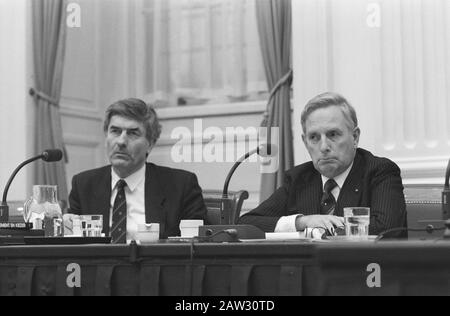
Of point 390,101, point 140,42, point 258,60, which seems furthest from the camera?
point 140,42

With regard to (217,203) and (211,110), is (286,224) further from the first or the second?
(211,110)

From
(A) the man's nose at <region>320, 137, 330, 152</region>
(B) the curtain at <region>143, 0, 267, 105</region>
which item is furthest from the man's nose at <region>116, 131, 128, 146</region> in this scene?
(B) the curtain at <region>143, 0, 267, 105</region>

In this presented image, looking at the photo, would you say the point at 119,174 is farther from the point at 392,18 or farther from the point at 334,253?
the point at 334,253

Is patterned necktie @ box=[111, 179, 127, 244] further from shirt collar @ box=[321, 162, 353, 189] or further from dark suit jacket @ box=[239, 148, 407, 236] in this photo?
shirt collar @ box=[321, 162, 353, 189]

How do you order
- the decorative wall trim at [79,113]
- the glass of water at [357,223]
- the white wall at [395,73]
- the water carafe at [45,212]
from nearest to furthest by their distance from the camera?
the glass of water at [357,223], the water carafe at [45,212], the white wall at [395,73], the decorative wall trim at [79,113]

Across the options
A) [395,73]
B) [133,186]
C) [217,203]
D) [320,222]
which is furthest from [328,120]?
[395,73]

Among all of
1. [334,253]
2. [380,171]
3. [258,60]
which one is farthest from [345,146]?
[258,60]

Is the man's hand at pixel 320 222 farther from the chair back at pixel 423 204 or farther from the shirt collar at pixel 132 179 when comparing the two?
the shirt collar at pixel 132 179

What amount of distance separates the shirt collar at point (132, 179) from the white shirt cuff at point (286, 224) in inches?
30.1

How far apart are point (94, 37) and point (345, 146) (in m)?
3.39

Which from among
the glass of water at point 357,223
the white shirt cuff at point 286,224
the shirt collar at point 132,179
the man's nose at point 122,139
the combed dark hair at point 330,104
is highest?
the combed dark hair at point 330,104

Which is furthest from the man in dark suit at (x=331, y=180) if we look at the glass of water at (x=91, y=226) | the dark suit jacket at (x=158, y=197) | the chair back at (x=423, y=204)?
the glass of water at (x=91, y=226)

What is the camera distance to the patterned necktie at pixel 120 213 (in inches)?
142

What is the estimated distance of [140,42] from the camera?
20.9 ft
